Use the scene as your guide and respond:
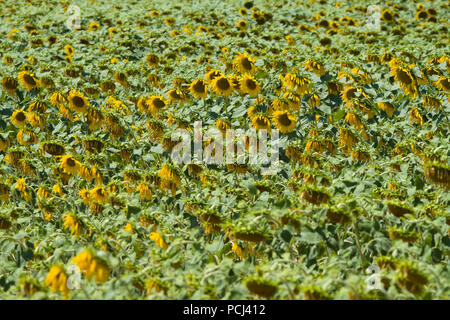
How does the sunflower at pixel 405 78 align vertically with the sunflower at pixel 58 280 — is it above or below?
above

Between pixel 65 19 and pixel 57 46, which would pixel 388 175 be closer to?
pixel 57 46

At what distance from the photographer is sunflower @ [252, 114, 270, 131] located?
4.35m

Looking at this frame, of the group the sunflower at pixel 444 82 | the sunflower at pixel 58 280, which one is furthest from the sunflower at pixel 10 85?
the sunflower at pixel 444 82

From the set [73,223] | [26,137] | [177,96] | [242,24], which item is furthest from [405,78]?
[242,24]

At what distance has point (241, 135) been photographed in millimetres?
4289

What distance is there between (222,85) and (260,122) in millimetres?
713

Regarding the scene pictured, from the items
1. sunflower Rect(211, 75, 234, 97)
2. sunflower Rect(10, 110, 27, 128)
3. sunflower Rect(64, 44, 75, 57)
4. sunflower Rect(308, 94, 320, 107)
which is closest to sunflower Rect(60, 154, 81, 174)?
sunflower Rect(10, 110, 27, 128)

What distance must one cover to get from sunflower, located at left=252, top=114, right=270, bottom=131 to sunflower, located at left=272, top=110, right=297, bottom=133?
9 cm

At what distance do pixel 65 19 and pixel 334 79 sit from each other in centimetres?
874

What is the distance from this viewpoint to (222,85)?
4.84 m

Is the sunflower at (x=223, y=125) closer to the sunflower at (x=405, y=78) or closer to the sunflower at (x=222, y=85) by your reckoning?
the sunflower at (x=222, y=85)

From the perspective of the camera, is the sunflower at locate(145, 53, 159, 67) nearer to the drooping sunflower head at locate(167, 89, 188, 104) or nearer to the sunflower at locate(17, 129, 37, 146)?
the drooping sunflower head at locate(167, 89, 188, 104)

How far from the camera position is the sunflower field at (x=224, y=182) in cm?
229

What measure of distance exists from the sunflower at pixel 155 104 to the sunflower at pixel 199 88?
1.07 ft
